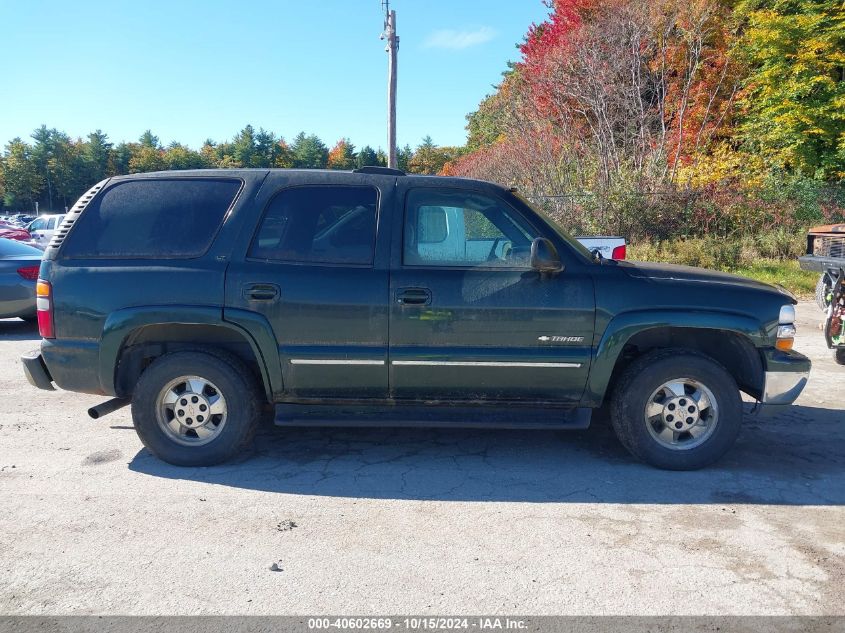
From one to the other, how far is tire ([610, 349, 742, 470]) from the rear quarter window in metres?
3.04

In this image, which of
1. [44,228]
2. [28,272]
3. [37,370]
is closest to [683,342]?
[37,370]

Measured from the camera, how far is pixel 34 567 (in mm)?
3316

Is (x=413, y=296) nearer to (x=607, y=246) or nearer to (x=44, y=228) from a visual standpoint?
(x=607, y=246)

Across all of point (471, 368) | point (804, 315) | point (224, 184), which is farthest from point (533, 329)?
point (804, 315)

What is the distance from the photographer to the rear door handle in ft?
14.4

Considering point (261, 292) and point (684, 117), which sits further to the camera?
point (684, 117)

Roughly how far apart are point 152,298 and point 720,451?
3951 millimetres

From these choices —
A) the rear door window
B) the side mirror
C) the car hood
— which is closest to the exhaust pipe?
the rear door window

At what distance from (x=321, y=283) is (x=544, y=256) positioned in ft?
4.82

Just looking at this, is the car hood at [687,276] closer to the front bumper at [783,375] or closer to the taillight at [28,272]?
the front bumper at [783,375]

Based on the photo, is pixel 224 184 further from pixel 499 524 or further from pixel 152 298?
pixel 499 524

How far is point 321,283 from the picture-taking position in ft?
14.5

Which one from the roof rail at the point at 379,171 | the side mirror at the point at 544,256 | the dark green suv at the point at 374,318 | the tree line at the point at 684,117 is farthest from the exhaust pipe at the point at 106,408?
the tree line at the point at 684,117

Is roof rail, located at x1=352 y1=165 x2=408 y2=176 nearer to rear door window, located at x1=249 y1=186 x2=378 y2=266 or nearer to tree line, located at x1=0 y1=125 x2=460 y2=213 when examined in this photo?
rear door window, located at x1=249 y1=186 x2=378 y2=266
